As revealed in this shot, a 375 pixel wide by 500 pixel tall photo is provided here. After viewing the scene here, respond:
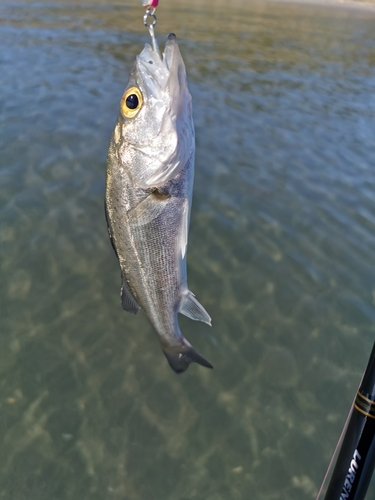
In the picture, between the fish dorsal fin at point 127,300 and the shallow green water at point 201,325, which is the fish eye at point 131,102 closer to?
the fish dorsal fin at point 127,300

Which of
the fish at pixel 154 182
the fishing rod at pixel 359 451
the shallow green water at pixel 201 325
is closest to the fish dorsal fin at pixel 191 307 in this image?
the fish at pixel 154 182

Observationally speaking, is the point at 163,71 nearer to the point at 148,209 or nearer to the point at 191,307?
the point at 148,209

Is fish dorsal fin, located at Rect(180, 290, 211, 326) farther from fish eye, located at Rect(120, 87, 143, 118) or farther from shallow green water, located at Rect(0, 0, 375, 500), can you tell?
shallow green water, located at Rect(0, 0, 375, 500)

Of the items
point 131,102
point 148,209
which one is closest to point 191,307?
point 148,209

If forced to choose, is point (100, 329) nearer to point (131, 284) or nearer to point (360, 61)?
point (131, 284)

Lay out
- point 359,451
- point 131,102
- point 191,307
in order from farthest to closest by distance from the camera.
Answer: point 191,307 → point 131,102 → point 359,451
